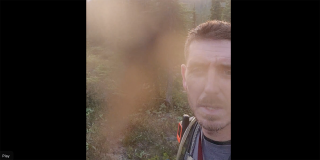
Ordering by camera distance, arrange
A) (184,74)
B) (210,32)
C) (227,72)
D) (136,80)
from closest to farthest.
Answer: (227,72) → (210,32) → (184,74) → (136,80)

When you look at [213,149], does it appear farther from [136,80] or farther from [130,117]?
[136,80]

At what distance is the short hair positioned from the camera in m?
1.83

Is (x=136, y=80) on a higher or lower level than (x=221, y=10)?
lower

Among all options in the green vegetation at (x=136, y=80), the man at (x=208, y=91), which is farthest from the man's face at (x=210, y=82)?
the green vegetation at (x=136, y=80)

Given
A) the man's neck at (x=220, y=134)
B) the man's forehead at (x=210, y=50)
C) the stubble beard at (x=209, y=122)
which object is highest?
the man's forehead at (x=210, y=50)

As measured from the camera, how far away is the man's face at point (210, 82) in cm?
182

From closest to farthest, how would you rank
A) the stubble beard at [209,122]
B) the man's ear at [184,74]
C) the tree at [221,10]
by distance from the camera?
the tree at [221,10]
the stubble beard at [209,122]
the man's ear at [184,74]

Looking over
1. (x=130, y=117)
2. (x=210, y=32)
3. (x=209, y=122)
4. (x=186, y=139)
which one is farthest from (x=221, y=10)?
(x=130, y=117)

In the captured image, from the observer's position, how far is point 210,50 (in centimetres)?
189

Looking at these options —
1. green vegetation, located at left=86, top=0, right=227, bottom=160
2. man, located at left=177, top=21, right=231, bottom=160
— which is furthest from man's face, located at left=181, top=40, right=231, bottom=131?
green vegetation, located at left=86, top=0, right=227, bottom=160

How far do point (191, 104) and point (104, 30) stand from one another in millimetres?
1209

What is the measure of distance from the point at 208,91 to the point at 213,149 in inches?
23.9

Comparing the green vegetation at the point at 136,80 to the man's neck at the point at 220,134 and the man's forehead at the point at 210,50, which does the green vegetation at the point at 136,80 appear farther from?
the man's neck at the point at 220,134
